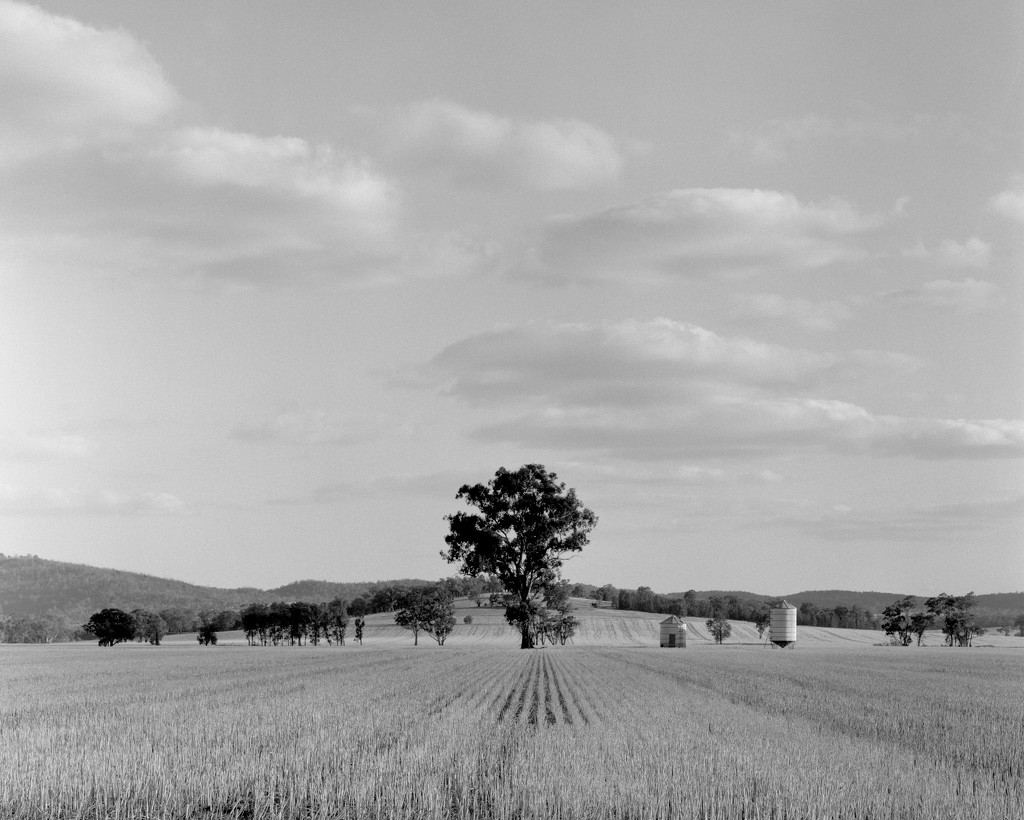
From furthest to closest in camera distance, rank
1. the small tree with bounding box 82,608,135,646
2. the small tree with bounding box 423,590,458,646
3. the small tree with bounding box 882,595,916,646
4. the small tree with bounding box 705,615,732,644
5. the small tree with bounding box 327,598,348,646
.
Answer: the small tree with bounding box 82,608,135,646 < the small tree with bounding box 882,595,916,646 < the small tree with bounding box 327,598,348,646 < the small tree with bounding box 705,615,732,644 < the small tree with bounding box 423,590,458,646

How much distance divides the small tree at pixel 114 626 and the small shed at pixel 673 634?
341ft

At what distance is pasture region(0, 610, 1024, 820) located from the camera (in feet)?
52.3

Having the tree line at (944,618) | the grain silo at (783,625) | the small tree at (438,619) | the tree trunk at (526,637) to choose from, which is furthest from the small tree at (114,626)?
the tree line at (944,618)

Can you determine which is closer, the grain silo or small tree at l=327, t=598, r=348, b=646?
the grain silo

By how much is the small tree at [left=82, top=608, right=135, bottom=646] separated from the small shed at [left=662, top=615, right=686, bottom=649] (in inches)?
4097

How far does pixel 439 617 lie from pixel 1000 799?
148 metres

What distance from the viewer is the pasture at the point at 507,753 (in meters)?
15.9

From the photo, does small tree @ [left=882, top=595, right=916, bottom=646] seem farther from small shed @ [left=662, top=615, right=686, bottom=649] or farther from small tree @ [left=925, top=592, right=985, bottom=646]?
small shed @ [left=662, top=615, right=686, bottom=649]

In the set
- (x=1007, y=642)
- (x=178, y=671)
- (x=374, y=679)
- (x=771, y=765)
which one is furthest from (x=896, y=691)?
(x=1007, y=642)

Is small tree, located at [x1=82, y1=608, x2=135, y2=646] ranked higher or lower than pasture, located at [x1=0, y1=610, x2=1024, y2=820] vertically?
lower

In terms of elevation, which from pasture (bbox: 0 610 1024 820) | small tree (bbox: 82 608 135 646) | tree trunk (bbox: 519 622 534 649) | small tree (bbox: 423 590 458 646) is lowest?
small tree (bbox: 82 608 135 646)

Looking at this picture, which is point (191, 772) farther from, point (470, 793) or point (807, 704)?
point (807, 704)

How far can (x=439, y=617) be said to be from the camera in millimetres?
161000

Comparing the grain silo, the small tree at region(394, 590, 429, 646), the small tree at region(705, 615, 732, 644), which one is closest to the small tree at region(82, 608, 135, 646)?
the small tree at region(394, 590, 429, 646)
